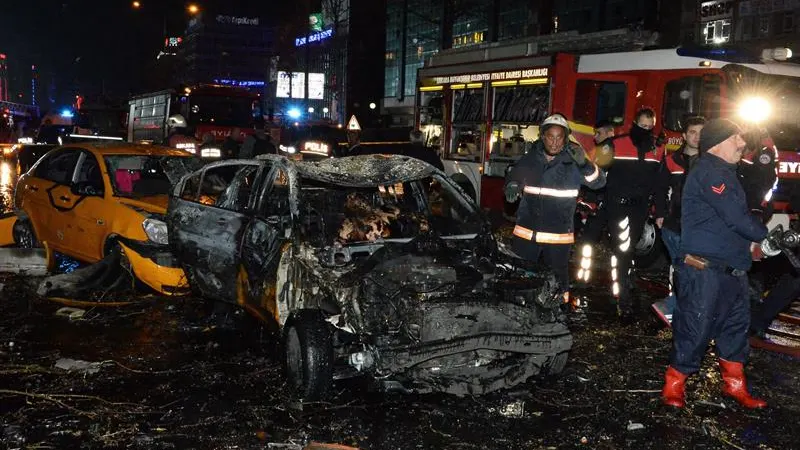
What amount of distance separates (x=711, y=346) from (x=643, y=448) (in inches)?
97.9

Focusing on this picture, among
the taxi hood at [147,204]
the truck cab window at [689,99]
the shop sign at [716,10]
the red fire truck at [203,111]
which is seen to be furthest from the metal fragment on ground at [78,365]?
the shop sign at [716,10]

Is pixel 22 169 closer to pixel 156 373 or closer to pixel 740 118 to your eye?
pixel 156 373

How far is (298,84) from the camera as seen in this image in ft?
181

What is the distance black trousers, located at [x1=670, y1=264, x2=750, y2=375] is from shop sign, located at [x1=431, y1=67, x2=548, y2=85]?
7101 millimetres

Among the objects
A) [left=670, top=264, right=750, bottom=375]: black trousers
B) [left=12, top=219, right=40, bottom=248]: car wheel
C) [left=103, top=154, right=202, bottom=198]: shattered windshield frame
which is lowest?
[left=12, top=219, right=40, bottom=248]: car wheel

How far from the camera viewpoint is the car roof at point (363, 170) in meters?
5.43

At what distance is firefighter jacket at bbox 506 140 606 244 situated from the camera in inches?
235

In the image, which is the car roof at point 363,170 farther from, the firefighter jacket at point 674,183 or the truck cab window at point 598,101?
the truck cab window at point 598,101

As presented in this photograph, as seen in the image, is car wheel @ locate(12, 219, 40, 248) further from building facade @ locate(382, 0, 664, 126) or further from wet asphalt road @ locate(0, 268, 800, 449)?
building facade @ locate(382, 0, 664, 126)

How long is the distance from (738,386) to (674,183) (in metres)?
2.13

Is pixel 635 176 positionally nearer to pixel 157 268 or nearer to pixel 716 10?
pixel 157 268

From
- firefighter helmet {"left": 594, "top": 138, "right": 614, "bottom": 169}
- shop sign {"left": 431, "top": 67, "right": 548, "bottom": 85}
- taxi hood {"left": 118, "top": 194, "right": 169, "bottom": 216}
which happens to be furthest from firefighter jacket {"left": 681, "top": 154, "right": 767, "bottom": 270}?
shop sign {"left": 431, "top": 67, "right": 548, "bottom": 85}

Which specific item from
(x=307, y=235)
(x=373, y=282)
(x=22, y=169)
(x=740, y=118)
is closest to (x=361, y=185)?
(x=307, y=235)

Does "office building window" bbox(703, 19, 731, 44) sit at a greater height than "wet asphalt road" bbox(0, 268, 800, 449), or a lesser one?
greater
